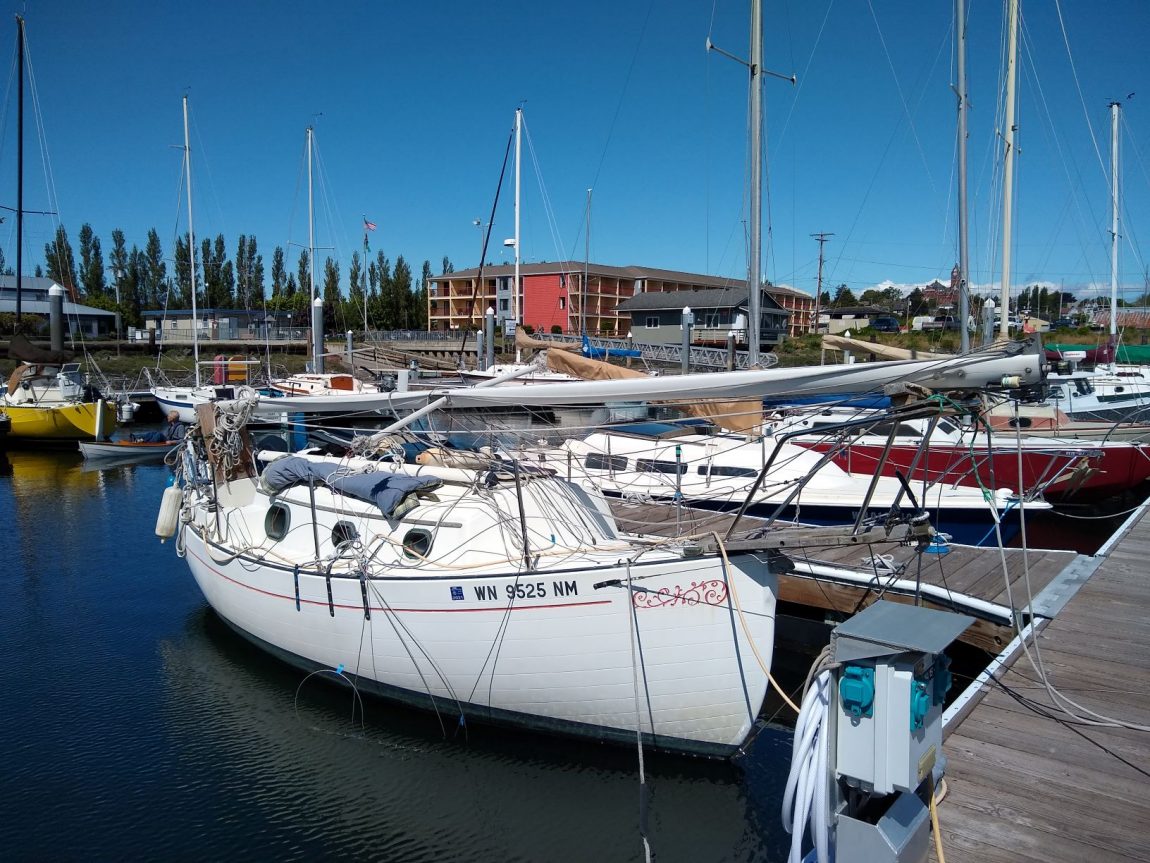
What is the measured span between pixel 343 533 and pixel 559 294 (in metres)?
58.2

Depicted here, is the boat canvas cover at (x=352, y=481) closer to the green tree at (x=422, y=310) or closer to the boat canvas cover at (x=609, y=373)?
the boat canvas cover at (x=609, y=373)

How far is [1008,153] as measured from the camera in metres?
18.7

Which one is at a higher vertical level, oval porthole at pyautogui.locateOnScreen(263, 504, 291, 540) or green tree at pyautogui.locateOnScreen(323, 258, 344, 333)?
green tree at pyautogui.locateOnScreen(323, 258, 344, 333)

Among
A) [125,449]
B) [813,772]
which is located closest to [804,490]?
[813,772]

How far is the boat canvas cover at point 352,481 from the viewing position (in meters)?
7.88

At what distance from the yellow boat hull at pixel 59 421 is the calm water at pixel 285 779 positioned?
20688mm

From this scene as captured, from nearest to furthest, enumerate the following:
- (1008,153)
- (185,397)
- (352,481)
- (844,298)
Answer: (352,481) < (1008,153) < (185,397) < (844,298)

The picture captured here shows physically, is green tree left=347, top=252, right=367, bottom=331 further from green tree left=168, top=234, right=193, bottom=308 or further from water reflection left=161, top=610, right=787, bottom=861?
water reflection left=161, top=610, right=787, bottom=861

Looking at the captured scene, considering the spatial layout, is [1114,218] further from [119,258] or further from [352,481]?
[119,258]

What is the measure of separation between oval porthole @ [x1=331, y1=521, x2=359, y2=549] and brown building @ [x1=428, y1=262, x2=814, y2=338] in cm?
5225

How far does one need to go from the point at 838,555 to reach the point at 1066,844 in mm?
6136

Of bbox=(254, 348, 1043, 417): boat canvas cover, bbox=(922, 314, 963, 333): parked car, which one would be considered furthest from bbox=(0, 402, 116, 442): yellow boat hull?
bbox=(922, 314, 963, 333): parked car

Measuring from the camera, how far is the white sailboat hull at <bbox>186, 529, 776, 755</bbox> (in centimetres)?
632

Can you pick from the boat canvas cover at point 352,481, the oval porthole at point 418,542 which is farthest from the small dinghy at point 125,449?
the oval porthole at point 418,542
